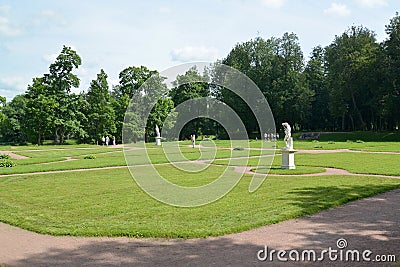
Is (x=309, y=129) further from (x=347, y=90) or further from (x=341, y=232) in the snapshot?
(x=341, y=232)

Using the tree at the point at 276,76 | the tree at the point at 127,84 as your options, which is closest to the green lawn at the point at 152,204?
the tree at the point at 127,84

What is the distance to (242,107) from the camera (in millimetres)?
69438

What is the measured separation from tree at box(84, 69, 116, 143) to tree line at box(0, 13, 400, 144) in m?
0.15

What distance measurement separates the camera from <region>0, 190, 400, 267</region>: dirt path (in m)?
6.21

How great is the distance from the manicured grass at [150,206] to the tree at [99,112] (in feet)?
145

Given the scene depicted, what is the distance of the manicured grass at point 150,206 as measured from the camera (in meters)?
8.27

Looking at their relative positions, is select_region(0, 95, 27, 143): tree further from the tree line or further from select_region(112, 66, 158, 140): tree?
select_region(112, 66, 158, 140): tree

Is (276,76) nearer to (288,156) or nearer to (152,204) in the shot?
(288,156)

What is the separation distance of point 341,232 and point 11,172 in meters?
16.9

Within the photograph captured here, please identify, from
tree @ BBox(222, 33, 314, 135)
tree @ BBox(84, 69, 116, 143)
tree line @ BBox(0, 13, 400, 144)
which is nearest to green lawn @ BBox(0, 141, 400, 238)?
tree line @ BBox(0, 13, 400, 144)

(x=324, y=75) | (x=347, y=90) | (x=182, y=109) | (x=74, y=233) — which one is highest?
(x=324, y=75)

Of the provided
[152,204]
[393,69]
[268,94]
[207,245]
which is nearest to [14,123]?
[268,94]

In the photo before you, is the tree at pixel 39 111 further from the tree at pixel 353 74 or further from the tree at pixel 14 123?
the tree at pixel 353 74

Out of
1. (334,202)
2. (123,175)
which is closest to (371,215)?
(334,202)
